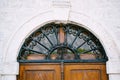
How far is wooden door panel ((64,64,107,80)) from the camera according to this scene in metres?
6.99

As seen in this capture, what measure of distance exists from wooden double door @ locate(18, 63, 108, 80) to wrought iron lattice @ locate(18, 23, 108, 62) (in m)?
0.13

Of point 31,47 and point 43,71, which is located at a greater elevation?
point 31,47

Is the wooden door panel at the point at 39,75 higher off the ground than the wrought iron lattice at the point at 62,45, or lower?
lower

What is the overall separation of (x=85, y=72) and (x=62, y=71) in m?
0.59

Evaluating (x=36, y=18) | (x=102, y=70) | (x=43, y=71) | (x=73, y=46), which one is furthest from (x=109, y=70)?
(x=36, y=18)

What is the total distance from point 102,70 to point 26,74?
74.3 inches

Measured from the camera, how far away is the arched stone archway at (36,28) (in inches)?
262

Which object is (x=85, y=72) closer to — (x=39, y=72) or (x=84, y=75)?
(x=84, y=75)

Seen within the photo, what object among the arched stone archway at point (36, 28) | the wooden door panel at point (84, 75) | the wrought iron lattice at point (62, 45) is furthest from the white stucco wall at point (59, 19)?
the wooden door panel at point (84, 75)

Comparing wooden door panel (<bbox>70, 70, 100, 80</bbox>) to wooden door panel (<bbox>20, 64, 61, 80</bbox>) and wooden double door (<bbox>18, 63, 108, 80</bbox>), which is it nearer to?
wooden double door (<bbox>18, 63, 108, 80</bbox>)

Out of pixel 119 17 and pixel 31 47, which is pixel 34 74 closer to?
pixel 31 47

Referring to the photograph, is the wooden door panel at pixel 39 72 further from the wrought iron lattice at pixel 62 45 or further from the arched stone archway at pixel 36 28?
the arched stone archway at pixel 36 28

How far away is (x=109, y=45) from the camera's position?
692 centimetres

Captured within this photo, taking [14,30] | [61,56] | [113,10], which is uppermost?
[113,10]
